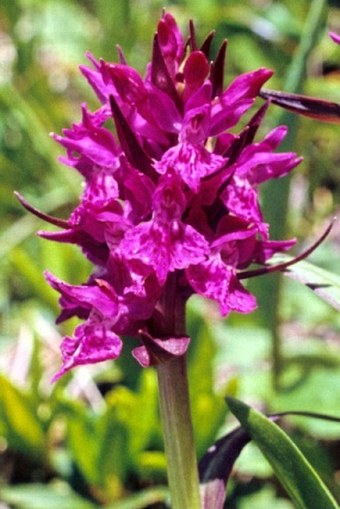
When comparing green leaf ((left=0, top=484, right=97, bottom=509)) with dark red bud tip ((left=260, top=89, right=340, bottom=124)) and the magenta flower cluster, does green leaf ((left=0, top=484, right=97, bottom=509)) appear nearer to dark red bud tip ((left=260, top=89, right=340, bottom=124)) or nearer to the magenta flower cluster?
the magenta flower cluster

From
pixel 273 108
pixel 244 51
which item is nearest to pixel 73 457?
pixel 273 108

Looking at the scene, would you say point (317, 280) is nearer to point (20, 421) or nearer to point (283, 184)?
point (283, 184)

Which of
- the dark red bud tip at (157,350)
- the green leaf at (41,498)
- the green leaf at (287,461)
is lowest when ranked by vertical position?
the green leaf at (41,498)

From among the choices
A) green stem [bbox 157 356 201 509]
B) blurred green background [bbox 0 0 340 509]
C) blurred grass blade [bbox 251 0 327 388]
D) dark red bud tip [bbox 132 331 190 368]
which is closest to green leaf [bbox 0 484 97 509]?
blurred green background [bbox 0 0 340 509]

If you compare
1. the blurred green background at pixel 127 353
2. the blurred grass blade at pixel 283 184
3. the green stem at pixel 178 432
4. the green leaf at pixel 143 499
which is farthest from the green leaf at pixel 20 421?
the green stem at pixel 178 432

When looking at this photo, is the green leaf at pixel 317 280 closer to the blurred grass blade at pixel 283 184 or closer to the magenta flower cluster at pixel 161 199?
the magenta flower cluster at pixel 161 199
